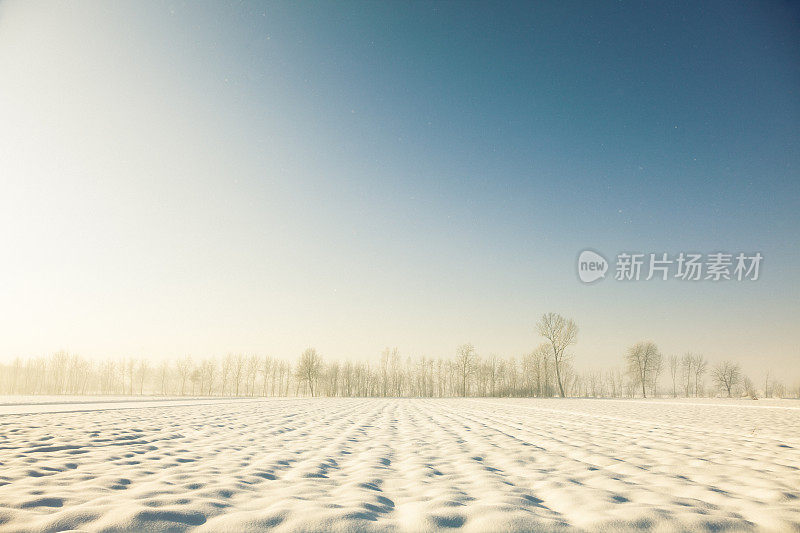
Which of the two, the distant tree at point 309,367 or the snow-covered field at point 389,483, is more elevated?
the snow-covered field at point 389,483

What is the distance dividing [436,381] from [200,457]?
80237mm

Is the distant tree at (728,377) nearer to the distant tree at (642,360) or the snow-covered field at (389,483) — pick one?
the distant tree at (642,360)

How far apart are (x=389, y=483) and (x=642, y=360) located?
65.9m

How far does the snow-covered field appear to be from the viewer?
2352 mm

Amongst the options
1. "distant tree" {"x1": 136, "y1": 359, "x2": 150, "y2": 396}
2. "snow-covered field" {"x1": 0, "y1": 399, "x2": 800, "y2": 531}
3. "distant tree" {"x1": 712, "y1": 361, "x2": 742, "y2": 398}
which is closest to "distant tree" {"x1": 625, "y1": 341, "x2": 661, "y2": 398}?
"distant tree" {"x1": 712, "y1": 361, "x2": 742, "y2": 398}

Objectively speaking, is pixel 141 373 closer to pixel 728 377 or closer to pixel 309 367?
pixel 309 367

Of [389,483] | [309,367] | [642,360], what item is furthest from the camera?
[309,367]

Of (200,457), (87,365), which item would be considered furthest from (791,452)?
(87,365)

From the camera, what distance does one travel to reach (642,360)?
55.6m

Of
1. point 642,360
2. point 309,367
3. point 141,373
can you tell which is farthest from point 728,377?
point 141,373

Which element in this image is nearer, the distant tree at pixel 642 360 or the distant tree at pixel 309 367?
the distant tree at pixel 642 360

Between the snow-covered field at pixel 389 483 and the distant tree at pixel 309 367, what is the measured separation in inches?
2325

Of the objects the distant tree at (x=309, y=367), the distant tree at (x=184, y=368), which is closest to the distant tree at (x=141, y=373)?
the distant tree at (x=184, y=368)

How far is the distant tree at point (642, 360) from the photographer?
55.2 metres
